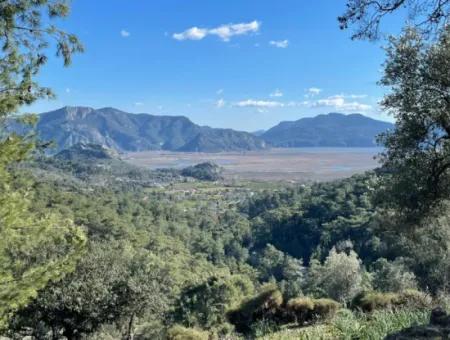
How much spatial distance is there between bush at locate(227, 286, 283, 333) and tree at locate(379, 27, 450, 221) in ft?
29.0

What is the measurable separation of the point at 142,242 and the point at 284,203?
6419 centimetres

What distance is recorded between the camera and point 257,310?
62.5ft

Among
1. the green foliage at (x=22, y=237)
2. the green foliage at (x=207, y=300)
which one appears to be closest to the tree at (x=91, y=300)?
the green foliage at (x=22, y=237)

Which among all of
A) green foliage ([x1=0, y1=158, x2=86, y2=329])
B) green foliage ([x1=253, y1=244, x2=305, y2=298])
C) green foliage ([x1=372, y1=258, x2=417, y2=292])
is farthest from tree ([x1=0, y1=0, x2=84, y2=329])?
green foliage ([x1=253, y1=244, x2=305, y2=298])

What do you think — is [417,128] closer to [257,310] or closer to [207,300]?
[257,310]

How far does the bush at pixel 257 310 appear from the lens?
1805cm

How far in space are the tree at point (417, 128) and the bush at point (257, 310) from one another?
8.85 meters

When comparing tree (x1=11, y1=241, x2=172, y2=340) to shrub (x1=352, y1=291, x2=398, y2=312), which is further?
tree (x1=11, y1=241, x2=172, y2=340)

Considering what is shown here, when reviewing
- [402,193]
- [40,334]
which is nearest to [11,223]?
[402,193]

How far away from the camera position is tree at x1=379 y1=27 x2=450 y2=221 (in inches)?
378

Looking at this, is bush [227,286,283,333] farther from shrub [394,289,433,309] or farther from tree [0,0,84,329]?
tree [0,0,84,329]

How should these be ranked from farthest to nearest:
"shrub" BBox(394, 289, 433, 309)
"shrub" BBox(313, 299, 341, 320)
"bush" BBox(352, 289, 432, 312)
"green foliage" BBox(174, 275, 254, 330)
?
1. "green foliage" BBox(174, 275, 254, 330)
2. "shrub" BBox(313, 299, 341, 320)
3. "bush" BBox(352, 289, 432, 312)
4. "shrub" BBox(394, 289, 433, 309)

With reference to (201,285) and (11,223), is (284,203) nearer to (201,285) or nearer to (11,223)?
(201,285)

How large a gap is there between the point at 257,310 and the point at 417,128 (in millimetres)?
11556
